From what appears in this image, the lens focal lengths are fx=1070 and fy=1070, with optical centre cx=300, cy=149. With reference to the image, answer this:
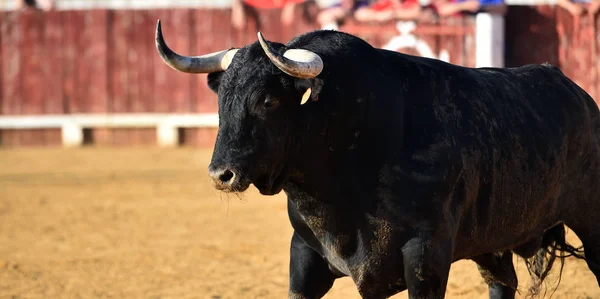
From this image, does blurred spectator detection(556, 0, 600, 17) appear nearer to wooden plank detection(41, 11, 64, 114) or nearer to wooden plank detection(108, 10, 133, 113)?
wooden plank detection(108, 10, 133, 113)

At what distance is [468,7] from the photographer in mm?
13039

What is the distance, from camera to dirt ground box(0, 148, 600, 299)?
5785 mm

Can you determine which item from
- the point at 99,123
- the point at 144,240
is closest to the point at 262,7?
the point at 99,123

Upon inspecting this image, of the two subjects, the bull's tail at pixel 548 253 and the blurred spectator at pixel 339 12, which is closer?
the bull's tail at pixel 548 253

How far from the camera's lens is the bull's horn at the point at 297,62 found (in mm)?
3389

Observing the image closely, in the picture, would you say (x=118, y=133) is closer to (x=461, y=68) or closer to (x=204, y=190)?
(x=204, y=190)

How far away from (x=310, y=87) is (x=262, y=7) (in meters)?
11.0

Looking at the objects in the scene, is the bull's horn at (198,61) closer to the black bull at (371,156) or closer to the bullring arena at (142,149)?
the black bull at (371,156)

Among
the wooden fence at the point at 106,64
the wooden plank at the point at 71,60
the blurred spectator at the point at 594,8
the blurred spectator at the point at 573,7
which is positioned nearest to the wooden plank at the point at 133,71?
the wooden fence at the point at 106,64

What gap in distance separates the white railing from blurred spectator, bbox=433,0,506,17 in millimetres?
3493

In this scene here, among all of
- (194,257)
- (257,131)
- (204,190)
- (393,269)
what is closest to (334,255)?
(393,269)

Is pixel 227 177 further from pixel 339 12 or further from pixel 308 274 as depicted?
pixel 339 12

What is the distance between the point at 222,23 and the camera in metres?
14.5

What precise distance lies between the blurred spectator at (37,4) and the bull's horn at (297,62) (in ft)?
40.1
